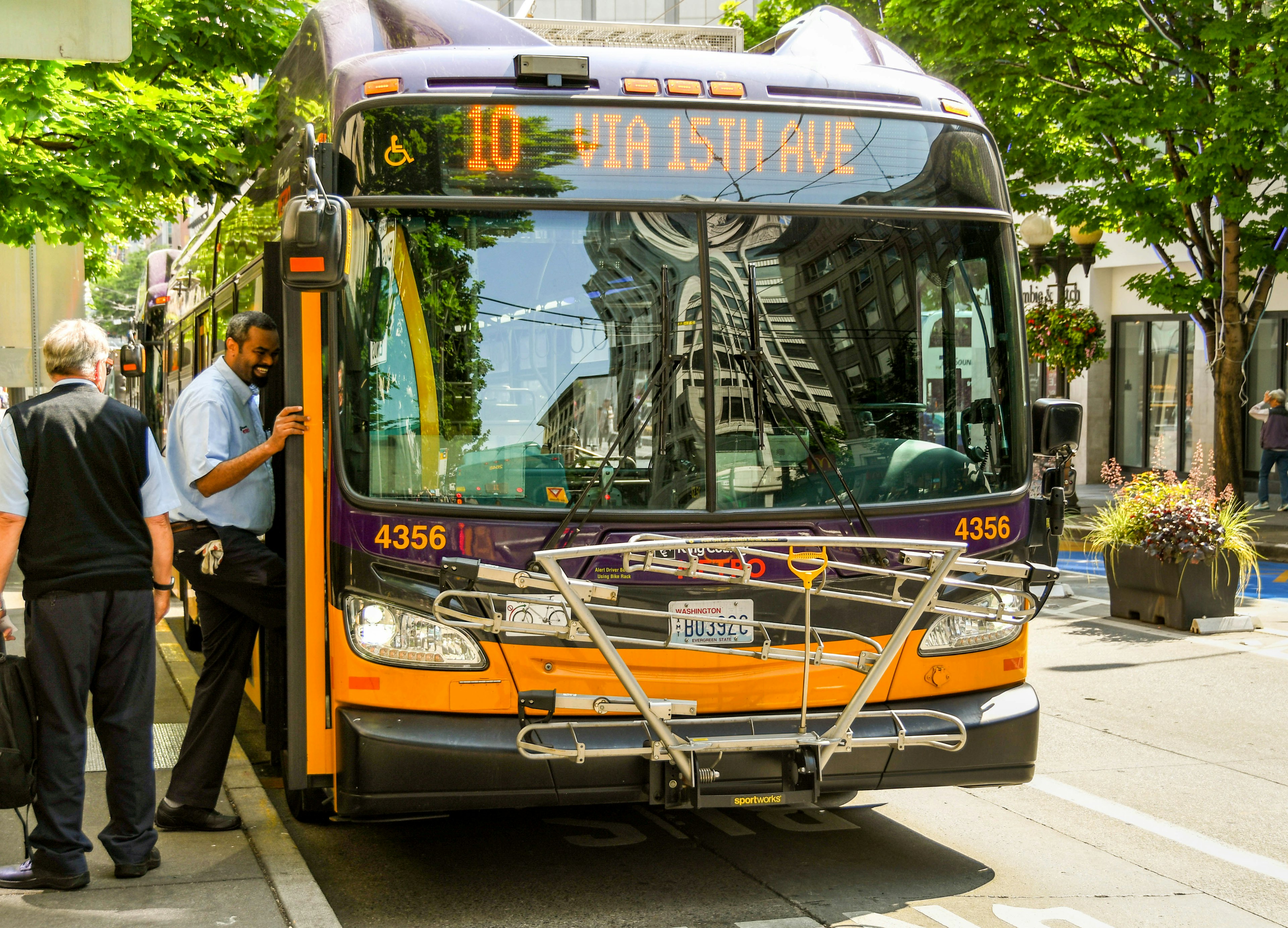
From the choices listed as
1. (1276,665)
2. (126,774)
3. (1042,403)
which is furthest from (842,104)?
(1276,665)

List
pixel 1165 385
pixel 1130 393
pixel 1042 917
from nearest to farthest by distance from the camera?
pixel 1042 917, pixel 1165 385, pixel 1130 393

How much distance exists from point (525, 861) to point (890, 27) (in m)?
14.6

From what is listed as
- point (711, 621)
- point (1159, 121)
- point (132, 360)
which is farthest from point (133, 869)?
point (1159, 121)

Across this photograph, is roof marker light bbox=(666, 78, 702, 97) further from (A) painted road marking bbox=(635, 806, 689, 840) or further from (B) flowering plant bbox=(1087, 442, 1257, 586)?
(B) flowering plant bbox=(1087, 442, 1257, 586)

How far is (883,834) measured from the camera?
19.3 feet

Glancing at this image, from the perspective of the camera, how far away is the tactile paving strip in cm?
645

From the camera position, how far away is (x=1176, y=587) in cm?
1111

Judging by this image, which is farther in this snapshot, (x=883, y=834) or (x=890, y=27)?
(x=890, y=27)

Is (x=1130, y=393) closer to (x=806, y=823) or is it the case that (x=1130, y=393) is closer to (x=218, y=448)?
(x=806, y=823)

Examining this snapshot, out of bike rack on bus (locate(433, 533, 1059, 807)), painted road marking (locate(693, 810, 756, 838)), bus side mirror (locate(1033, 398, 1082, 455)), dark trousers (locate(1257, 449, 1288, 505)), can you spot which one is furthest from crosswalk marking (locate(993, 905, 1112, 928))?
dark trousers (locate(1257, 449, 1288, 505))

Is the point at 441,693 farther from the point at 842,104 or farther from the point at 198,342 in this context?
the point at 198,342

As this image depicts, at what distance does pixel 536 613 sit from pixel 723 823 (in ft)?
5.92

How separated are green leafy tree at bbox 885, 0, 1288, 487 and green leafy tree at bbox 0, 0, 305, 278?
8783 millimetres

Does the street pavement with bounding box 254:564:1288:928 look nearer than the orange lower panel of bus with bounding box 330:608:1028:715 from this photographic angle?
No
